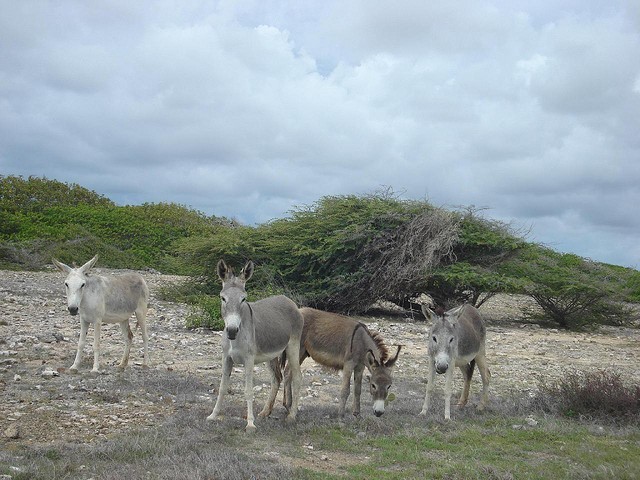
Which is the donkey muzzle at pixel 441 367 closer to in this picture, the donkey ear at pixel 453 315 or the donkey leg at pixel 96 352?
the donkey ear at pixel 453 315

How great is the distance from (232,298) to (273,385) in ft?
6.80

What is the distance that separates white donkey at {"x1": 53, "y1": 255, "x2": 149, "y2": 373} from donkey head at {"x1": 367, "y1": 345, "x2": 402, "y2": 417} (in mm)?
4683

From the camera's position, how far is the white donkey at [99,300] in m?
11.1

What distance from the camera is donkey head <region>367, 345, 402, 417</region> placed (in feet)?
30.4

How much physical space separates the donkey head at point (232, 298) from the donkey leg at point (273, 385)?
1603mm

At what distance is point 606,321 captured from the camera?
24.3 metres

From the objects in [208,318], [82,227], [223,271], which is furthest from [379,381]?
[82,227]

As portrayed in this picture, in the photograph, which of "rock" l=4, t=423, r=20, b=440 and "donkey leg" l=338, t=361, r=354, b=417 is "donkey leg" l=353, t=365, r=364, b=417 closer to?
"donkey leg" l=338, t=361, r=354, b=417

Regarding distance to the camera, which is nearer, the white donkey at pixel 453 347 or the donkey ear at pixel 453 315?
the white donkey at pixel 453 347

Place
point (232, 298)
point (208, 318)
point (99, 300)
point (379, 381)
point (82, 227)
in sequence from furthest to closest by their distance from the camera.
Result: point (82, 227) → point (208, 318) → point (99, 300) → point (379, 381) → point (232, 298)

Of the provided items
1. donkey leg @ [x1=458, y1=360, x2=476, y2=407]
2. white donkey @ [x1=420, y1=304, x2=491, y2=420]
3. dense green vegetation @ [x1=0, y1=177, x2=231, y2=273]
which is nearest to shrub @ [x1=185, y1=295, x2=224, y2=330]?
donkey leg @ [x1=458, y1=360, x2=476, y2=407]

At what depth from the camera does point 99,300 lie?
452 inches

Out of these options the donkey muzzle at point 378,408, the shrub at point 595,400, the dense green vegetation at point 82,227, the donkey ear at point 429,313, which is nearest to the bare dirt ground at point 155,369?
the donkey muzzle at point 378,408

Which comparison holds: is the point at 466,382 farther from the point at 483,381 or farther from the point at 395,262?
the point at 395,262
